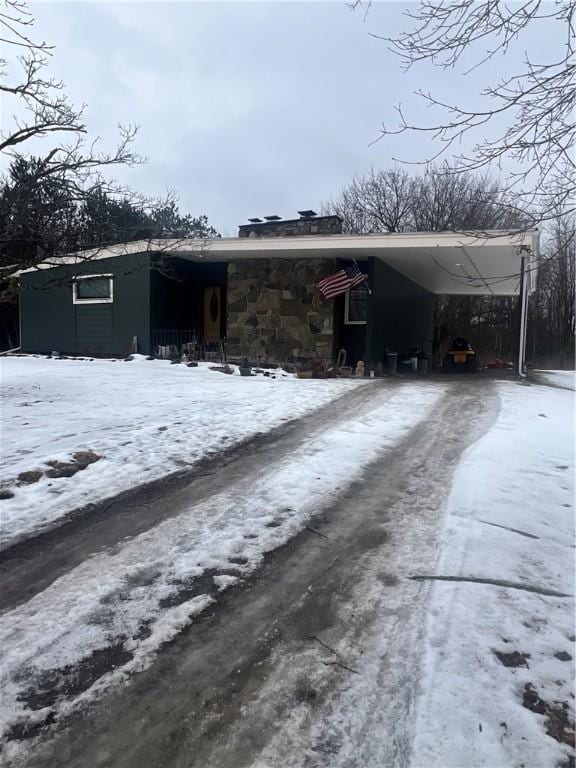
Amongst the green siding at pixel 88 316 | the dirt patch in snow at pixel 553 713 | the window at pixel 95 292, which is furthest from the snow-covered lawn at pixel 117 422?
the window at pixel 95 292

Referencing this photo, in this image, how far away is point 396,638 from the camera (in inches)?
100

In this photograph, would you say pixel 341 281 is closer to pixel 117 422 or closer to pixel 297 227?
pixel 297 227

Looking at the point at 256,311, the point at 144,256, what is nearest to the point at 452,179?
the point at 256,311

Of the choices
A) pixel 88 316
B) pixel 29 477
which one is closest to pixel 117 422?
pixel 29 477

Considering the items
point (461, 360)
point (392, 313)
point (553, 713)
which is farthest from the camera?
point (461, 360)

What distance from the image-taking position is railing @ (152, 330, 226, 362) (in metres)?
14.1

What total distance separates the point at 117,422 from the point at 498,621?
4928 millimetres

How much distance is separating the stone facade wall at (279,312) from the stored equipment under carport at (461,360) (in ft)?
18.7

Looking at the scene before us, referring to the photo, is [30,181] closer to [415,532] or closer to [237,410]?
[237,410]

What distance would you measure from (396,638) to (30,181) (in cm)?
723

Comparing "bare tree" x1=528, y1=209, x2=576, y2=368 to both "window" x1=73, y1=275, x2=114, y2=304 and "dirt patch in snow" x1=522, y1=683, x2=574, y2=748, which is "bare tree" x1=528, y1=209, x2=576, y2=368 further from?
"dirt patch in snow" x1=522, y1=683, x2=574, y2=748

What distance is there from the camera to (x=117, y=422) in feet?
21.1

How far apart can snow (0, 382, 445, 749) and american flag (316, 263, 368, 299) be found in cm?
815

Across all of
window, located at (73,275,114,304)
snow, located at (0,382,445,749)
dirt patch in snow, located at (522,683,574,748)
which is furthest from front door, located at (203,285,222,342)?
dirt patch in snow, located at (522,683,574,748)
